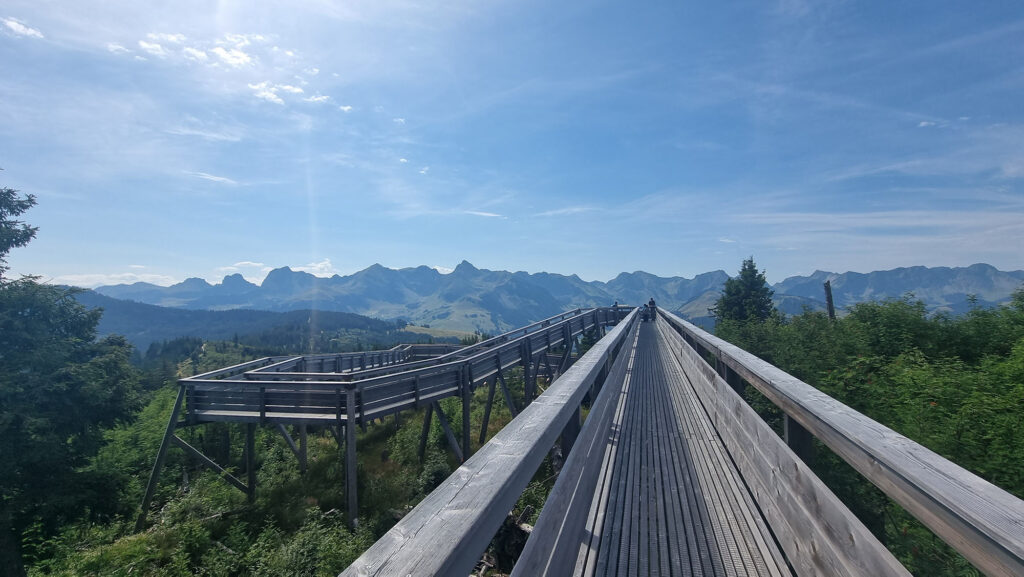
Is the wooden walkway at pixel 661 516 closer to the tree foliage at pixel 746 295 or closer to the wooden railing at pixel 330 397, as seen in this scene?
the wooden railing at pixel 330 397

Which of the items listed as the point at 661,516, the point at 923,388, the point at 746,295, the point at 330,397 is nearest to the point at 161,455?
the point at 330,397

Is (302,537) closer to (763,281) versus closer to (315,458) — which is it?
(315,458)

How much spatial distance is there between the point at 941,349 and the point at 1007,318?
136cm

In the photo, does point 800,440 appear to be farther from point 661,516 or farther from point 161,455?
point 161,455

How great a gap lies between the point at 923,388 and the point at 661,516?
700 centimetres

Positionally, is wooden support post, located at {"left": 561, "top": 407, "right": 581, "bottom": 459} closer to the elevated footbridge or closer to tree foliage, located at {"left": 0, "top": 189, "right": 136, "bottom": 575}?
the elevated footbridge

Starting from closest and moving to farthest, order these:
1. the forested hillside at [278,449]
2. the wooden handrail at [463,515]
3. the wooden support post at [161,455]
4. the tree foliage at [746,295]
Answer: the wooden handrail at [463,515] < the forested hillside at [278,449] < the wooden support post at [161,455] < the tree foliage at [746,295]

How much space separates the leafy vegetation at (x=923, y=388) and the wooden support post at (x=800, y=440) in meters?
2.29

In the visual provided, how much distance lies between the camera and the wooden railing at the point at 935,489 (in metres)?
1.06

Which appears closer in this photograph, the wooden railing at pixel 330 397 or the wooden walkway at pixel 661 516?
the wooden walkway at pixel 661 516

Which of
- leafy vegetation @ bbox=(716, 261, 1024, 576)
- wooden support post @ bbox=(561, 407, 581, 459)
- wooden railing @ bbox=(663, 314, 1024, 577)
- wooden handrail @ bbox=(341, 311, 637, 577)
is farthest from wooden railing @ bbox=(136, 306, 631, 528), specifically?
wooden railing @ bbox=(663, 314, 1024, 577)

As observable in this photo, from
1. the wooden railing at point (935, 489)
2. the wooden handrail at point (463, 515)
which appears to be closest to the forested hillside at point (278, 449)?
the wooden railing at point (935, 489)

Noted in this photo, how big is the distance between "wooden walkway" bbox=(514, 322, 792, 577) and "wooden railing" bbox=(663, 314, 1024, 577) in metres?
1.02

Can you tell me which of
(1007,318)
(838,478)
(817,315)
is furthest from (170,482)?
(817,315)
